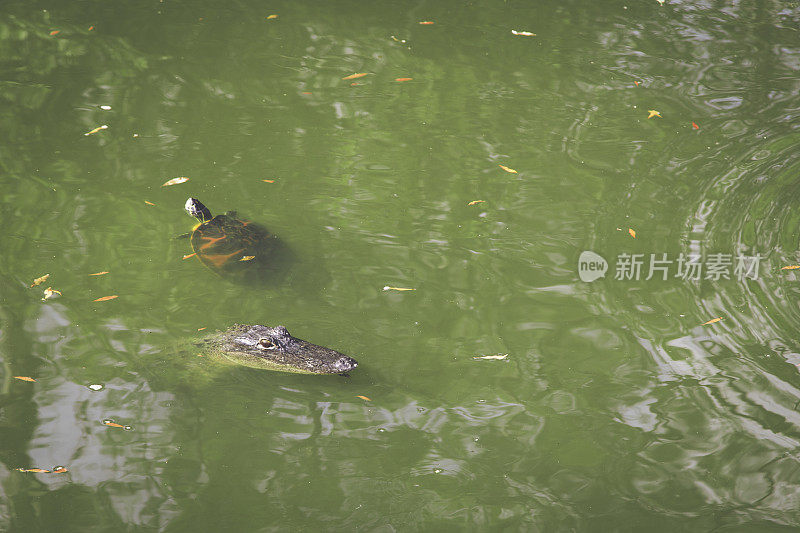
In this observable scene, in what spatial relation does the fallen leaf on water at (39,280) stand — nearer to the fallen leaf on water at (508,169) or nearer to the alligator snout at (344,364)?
the alligator snout at (344,364)

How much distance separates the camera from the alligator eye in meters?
3.42

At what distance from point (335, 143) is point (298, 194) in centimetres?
81

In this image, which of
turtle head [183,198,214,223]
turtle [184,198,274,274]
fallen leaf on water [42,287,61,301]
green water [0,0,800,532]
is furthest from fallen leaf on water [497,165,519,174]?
fallen leaf on water [42,287,61,301]

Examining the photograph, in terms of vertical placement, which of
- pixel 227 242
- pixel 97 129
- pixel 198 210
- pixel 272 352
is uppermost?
pixel 97 129

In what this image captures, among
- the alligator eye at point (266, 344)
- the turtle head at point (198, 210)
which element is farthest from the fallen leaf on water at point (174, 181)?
the alligator eye at point (266, 344)

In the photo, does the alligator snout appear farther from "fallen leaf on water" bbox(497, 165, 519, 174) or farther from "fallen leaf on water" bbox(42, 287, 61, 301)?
"fallen leaf on water" bbox(497, 165, 519, 174)

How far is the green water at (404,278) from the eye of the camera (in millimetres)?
3008

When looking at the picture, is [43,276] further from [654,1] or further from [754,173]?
[654,1]

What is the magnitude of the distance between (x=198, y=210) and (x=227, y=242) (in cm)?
42

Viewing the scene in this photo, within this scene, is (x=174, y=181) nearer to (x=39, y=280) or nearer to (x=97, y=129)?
(x=97, y=129)

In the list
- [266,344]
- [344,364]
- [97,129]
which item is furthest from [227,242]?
[97,129]

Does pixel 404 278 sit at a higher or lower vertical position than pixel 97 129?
lower

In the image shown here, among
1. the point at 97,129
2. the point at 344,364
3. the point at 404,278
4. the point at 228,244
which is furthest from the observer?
the point at 97,129

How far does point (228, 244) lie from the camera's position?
4.08m
